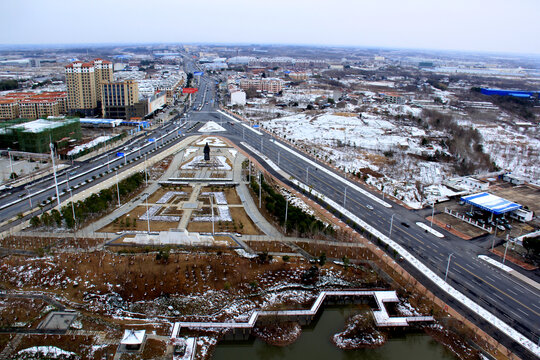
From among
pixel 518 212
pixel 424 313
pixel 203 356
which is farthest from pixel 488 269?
pixel 203 356

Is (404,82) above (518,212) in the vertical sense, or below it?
above

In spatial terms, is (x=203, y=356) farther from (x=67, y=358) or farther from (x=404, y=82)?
(x=404, y=82)

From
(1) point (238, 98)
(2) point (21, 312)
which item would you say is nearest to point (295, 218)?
(2) point (21, 312)

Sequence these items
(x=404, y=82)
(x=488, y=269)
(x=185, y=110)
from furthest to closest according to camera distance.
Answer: (x=404, y=82) → (x=185, y=110) → (x=488, y=269)

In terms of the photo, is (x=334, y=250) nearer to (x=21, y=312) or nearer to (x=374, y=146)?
(x=21, y=312)

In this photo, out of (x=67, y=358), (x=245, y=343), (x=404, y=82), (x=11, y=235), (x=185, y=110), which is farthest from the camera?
(x=404, y=82)

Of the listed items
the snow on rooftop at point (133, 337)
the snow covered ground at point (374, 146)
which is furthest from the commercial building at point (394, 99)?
the snow on rooftop at point (133, 337)

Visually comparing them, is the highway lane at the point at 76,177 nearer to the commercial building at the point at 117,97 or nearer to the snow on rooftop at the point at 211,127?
the snow on rooftop at the point at 211,127

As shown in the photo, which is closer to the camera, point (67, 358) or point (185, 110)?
point (67, 358)
